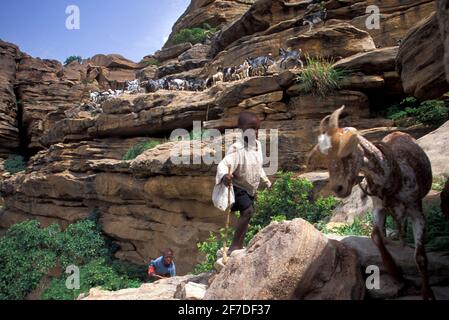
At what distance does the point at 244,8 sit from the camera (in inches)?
1216

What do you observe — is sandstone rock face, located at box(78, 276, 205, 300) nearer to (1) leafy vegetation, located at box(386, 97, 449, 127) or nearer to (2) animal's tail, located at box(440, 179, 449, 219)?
(2) animal's tail, located at box(440, 179, 449, 219)

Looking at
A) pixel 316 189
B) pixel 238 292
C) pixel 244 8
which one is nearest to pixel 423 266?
pixel 238 292

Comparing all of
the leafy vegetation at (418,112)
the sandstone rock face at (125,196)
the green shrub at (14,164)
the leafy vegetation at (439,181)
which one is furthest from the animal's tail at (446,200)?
the green shrub at (14,164)

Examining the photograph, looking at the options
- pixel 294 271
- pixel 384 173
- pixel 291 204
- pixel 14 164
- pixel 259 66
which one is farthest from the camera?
pixel 14 164

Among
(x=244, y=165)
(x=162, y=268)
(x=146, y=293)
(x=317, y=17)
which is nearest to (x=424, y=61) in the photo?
(x=244, y=165)

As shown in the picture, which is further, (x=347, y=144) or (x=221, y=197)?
(x=221, y=197)

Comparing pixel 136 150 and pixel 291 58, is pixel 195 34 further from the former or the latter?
pixel 291 58

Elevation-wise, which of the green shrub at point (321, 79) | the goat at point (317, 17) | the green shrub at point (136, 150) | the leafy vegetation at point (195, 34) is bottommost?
the green shrub at point (136, 150)

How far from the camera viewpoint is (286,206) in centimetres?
770

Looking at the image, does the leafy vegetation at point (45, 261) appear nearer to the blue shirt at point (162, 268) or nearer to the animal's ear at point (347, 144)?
the blue shirt at point (162, 268)

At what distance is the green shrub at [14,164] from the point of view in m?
28.3

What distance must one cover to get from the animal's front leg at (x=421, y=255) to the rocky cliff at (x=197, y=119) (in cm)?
270

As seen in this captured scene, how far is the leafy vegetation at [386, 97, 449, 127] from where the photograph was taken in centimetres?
873

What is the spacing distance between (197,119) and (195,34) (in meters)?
21.6
